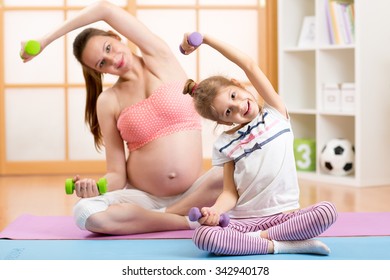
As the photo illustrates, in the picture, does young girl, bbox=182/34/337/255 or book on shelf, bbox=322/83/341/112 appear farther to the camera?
book on shelf, bbox=322/83/341/112

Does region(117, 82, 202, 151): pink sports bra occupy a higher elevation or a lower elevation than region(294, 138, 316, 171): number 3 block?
higher

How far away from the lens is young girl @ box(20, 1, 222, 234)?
7.82 feet

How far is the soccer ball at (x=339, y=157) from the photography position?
3824mm

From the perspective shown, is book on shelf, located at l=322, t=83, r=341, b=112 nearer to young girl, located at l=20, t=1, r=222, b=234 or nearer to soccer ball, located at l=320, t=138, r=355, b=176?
soccer ball, located at l=320, t=138, r=355, b=176

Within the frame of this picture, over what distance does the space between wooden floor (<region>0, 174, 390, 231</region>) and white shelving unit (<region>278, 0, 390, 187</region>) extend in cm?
18

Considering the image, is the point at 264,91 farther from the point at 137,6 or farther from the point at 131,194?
the point at 137,6

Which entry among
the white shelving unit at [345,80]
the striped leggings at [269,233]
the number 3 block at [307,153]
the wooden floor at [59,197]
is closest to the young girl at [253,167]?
the striped leggings at [269,233]

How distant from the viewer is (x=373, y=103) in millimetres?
3738

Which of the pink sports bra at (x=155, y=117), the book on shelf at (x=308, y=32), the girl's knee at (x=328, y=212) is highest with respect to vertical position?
the book on shelf at (x=308, y=32)

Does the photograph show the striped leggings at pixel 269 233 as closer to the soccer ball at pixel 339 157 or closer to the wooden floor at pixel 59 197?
the wooden floor at pixel 59 197

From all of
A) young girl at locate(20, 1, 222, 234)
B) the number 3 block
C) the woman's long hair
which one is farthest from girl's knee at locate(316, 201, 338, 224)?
the number 3 block

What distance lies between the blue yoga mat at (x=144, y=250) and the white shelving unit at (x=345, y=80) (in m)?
1.50
